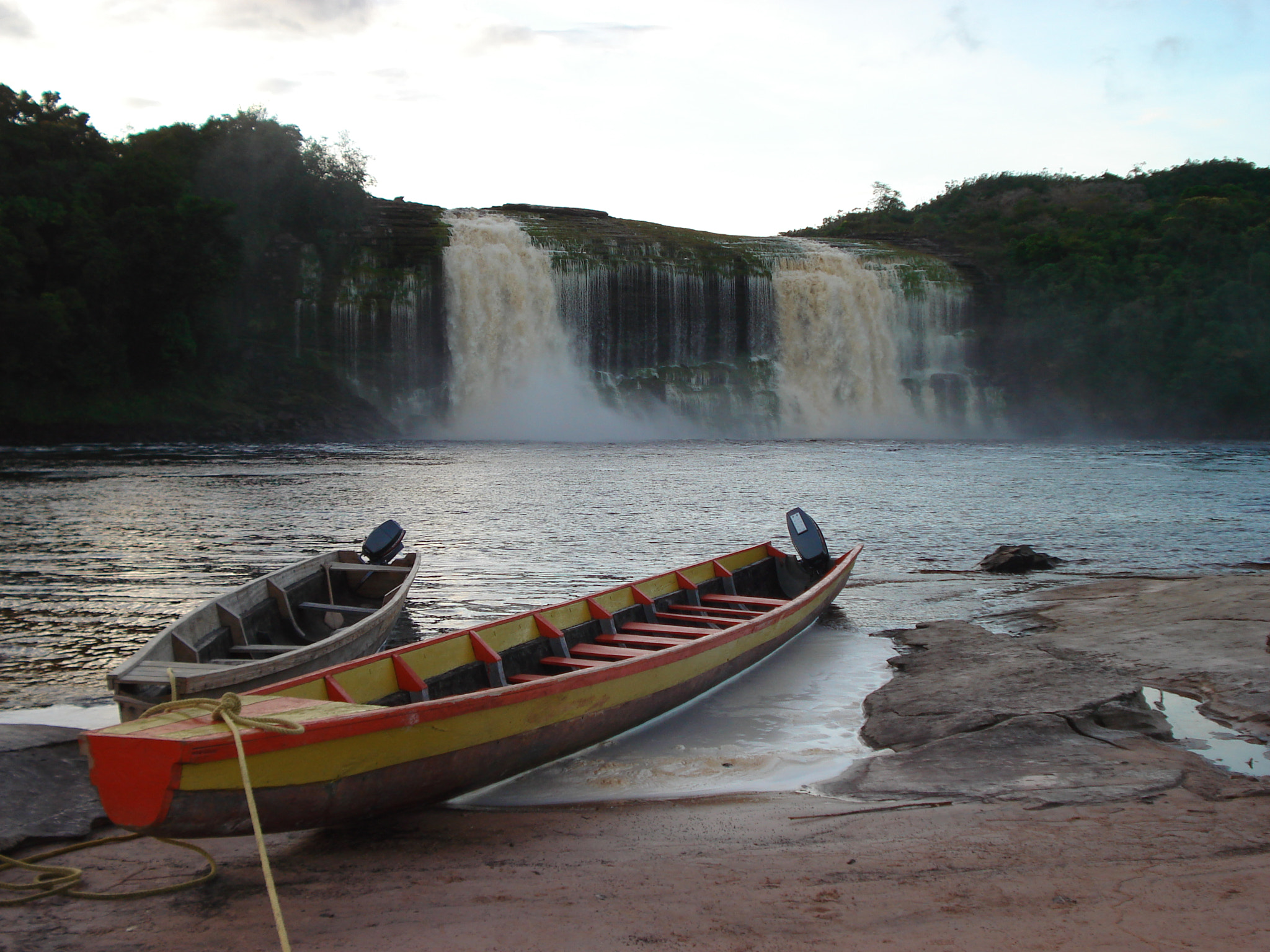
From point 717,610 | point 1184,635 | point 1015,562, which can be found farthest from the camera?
point 1015,562

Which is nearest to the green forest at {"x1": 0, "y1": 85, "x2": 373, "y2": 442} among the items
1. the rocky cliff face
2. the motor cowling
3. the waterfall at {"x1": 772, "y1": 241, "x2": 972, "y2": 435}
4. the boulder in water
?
the rocky cliff face

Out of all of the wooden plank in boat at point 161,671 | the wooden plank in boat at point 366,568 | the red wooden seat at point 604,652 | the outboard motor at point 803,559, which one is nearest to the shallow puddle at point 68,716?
the wooden plank in boat at point 161,671

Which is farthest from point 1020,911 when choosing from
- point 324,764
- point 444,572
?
point 444,572

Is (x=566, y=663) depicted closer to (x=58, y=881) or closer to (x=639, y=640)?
(x=639, y=640)

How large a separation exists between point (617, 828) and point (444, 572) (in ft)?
29.4

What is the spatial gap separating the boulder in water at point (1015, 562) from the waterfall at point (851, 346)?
3754 cm

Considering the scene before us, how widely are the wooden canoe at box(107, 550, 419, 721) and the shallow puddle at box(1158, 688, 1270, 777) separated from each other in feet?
19.5

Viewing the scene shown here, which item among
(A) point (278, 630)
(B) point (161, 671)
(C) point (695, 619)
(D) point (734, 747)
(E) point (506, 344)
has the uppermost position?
(E) point (506, 344)

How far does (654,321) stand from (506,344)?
330 inches

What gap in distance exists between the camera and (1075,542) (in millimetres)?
16906

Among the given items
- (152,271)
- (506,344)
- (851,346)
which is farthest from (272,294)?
(851,346)

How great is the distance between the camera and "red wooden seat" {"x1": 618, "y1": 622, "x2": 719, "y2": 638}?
8328mm

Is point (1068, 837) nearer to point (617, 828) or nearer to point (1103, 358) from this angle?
point (617, 828)

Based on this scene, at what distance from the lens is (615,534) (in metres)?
17.6
